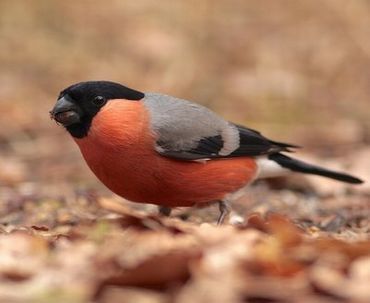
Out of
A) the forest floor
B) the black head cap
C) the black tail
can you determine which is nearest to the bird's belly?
the black head cap

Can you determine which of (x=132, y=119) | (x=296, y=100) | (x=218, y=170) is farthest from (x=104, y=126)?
(x=296, y=100)

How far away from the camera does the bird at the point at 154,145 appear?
16.5 feet

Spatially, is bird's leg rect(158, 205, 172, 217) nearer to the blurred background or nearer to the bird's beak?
the bird's beak

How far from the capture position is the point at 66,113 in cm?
508

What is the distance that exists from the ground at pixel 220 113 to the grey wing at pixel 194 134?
388 millimetres

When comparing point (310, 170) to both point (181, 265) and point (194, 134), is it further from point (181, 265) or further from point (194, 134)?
point (181, 265)

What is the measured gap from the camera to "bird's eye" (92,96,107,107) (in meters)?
5.12

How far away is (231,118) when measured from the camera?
963cm

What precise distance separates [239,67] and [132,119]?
619 cm

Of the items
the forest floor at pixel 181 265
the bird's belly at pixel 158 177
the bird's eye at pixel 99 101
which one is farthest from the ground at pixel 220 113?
the bird's eye at pixel 99 101

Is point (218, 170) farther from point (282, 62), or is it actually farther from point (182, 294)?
point (282, 62)

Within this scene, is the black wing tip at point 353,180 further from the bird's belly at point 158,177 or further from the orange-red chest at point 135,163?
the orange-red chest at point 135,163

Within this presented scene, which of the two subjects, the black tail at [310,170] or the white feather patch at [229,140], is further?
the black tail at [310,170]

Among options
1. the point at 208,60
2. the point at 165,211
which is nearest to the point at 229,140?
the point at 165,211
